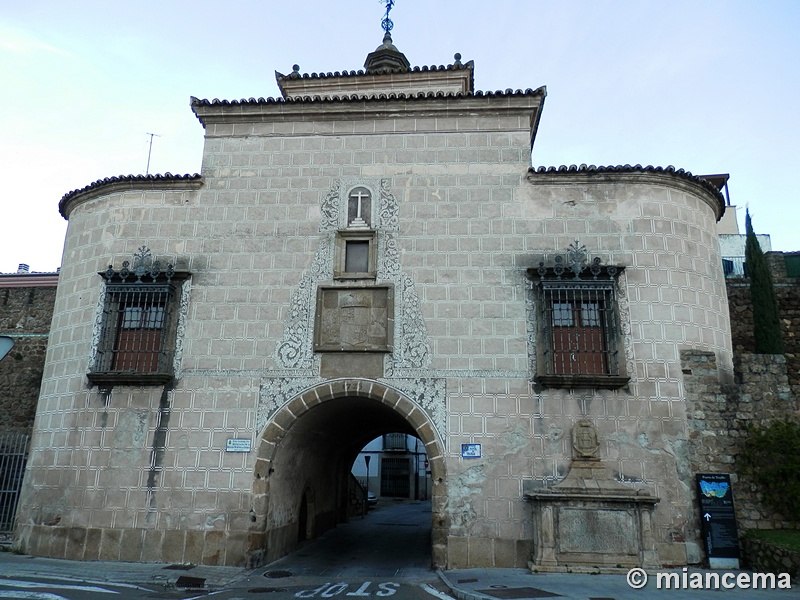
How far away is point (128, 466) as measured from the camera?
11055mm

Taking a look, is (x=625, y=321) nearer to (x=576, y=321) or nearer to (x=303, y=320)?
(x=576, y=321)

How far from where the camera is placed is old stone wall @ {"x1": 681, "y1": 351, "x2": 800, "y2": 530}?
34.0ft

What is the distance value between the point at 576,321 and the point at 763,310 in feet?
16.6

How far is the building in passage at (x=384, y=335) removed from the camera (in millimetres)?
10461

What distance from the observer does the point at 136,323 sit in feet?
39.3

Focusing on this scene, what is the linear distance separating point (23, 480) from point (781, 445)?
13738mm

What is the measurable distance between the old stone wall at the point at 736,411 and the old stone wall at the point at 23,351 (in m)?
15.5

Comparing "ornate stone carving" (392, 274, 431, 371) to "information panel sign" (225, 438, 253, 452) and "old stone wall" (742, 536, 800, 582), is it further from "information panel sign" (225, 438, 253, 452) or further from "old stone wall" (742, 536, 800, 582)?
"old stone wall" (742, 536, 800, 582)

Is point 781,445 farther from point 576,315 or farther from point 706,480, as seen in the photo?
point 576,315

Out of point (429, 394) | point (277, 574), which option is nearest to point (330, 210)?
point (429, 394)

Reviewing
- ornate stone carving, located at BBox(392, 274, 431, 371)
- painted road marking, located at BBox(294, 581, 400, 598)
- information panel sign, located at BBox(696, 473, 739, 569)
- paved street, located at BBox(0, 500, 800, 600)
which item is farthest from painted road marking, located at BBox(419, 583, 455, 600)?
information panel sign, located at BBox(696, 473, 739, 569)

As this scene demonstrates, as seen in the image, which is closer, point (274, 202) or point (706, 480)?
point (706, 480)

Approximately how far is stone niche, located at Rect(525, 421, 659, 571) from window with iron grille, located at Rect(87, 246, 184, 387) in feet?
23.6

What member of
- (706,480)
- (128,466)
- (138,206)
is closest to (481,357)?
(706,480)
